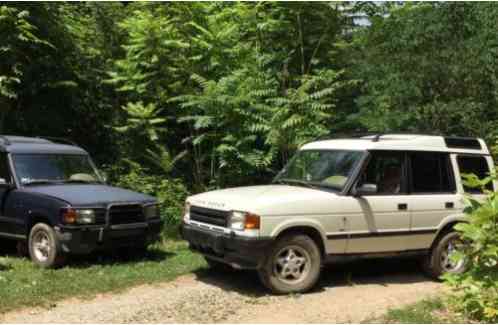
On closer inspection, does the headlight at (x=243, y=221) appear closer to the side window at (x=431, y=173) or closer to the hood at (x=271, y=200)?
the hood at (x=271, y=200)

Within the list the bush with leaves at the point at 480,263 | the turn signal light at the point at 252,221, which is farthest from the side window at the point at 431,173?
the turn signal light at the point at 252,221

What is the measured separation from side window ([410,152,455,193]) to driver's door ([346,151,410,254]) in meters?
0.22

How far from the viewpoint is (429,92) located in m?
13.1

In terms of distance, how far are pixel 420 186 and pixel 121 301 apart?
4.67m

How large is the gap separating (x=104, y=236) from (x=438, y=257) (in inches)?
200

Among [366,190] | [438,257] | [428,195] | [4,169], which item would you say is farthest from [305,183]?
[4,169]

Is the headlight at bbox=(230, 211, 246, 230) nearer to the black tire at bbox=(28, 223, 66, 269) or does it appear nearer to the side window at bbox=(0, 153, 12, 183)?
the black tire at bbox=(28, 223, 66, 269)

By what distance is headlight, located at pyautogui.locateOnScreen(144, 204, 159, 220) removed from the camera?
9453 mm

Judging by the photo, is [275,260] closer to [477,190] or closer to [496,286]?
[496,286]

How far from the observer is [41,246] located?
29.7 ft

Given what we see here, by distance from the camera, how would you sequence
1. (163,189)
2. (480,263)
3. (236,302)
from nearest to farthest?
(480,263)
(236,302)
(163,189)

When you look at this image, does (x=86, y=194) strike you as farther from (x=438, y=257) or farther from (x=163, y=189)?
(x=438, y=257)

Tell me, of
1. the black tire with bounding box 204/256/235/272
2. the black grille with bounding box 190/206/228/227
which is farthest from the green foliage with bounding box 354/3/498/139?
the black grille with bounding box 190/206/228/227

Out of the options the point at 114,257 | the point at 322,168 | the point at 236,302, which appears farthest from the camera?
the point at 114,257
